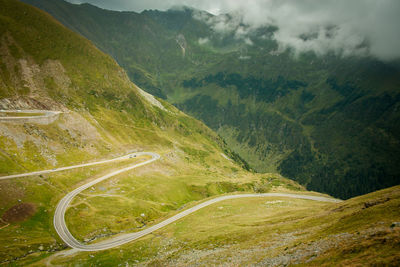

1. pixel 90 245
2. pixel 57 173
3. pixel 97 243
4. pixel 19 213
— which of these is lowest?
pixel 97 243

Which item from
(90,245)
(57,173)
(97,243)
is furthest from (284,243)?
(57,173)

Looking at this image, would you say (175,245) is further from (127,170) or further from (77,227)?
(127,170)

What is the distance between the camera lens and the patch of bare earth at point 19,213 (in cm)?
7343

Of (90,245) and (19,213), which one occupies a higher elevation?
(19,213)

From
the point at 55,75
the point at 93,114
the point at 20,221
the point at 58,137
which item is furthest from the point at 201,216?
the point at 55,75

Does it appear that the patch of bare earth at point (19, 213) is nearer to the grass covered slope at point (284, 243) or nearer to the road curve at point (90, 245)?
the road curve at point (90, 245)

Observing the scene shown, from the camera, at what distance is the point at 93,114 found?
193 meters

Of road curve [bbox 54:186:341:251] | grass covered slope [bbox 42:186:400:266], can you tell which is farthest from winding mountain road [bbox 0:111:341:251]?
grass covered slope [bbox 42:186:400:266]

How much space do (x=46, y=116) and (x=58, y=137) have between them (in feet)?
53.6

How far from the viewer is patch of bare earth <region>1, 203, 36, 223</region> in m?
73.4

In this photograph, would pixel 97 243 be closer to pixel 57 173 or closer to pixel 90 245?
pixel 90 245

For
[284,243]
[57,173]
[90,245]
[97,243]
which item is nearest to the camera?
[284,243]

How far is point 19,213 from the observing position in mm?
76938

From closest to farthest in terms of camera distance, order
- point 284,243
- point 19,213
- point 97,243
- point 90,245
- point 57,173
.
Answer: point 284,243
point 90,245
point 19,213
point 97,243
point 57,173
